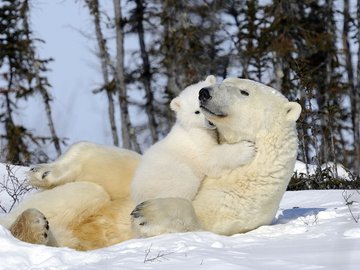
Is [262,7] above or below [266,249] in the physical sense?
above

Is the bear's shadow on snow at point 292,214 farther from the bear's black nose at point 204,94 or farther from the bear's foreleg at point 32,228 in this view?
the bear's foreleg at point 32,228

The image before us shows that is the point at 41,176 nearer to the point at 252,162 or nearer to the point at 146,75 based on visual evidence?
the point at 252,162

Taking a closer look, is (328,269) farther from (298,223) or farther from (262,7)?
(262,7)

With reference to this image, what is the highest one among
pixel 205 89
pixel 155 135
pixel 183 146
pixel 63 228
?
pixel 205 89

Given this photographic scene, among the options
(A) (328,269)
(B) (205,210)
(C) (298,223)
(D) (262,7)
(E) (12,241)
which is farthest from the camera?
(D) (262,7)

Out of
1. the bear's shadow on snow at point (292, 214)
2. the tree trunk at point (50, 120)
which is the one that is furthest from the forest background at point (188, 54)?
the bear's shadow on snow at point (292, 214)

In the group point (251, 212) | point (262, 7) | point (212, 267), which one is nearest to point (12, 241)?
point (212, 267)

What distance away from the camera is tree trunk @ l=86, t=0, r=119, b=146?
22.2 metres

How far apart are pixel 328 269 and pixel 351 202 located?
249 cm

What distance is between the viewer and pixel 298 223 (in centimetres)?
544

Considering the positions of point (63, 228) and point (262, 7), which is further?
point (262, 7)

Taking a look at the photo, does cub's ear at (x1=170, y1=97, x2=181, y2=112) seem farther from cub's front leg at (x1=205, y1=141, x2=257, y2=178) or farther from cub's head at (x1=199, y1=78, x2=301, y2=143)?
cub's front leg at (x1=205, y1=141, x2=257, y2=178)

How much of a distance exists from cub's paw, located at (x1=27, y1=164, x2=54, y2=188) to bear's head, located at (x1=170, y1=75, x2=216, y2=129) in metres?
0.98

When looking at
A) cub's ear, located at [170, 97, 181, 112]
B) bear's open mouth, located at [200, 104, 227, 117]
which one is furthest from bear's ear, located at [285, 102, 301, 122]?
cub's ear, located at [170, 97, 181, 112]
